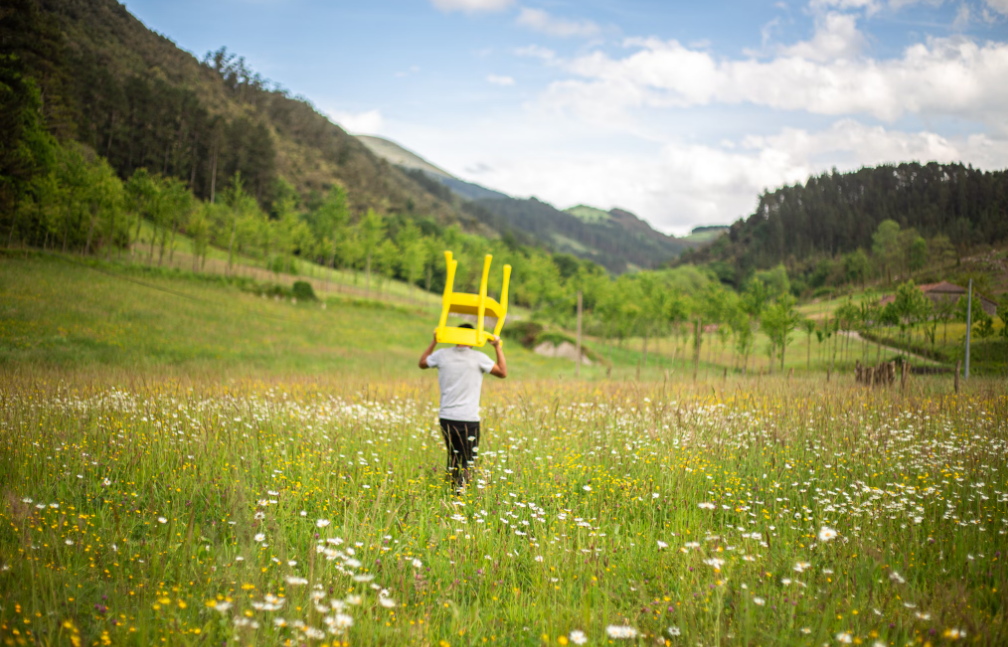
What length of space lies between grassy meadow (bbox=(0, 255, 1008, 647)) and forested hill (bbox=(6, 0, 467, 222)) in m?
14.1

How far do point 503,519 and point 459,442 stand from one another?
1673mm

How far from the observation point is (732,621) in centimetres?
290

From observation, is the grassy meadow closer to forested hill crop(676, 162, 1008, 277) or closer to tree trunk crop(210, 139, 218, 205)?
forested hill crop(676, 162, 1008, 277)

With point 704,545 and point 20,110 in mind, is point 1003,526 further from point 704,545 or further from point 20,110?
point 20,110

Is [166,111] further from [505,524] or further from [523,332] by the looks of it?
[505,524]

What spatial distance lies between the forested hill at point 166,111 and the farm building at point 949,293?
28.0 meters

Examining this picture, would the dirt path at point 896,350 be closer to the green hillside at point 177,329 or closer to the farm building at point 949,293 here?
the farm building at point 949,293

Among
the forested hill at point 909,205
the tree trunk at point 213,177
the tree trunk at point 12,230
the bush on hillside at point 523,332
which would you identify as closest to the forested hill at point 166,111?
the tree trunk at point 213,177

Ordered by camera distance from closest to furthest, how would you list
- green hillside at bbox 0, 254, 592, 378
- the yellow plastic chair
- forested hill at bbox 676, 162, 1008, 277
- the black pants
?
the yellow plastic chair
the black pants
green hillside at bbox 0, 254, 592, 378
forested hill at bbox 676, 162, 1008, 277

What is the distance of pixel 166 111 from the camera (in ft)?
240

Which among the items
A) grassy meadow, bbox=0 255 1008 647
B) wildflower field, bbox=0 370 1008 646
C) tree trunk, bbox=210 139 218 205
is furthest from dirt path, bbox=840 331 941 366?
tree trunk, bbox=210 139 218 205

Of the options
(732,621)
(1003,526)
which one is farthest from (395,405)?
(1003,526)

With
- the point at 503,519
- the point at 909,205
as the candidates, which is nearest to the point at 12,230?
the point at 503,519

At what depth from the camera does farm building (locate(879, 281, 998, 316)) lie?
15594 millimetres
